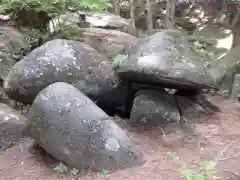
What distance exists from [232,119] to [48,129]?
130 inches

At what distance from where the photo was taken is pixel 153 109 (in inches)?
220

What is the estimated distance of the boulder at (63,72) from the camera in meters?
5.54

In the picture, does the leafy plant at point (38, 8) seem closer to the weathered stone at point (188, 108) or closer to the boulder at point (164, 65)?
the boulder at point (164, 65)

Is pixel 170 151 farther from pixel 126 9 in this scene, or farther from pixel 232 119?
pixel 126 9

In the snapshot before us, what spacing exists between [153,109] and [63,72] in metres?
1.64

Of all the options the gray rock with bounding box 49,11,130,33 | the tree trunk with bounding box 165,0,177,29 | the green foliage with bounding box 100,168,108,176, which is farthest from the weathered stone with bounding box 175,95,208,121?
the tree trunk with bounding box 165,0,177,29

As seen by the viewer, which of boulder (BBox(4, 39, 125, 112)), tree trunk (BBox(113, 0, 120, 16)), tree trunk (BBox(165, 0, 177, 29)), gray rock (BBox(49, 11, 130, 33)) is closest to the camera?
boulder (BBox(4, 39, 125, 112))

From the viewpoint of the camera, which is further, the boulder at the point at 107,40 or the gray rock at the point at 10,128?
the boulder at the point at 107,40

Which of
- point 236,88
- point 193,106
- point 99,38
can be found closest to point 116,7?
point 99,38

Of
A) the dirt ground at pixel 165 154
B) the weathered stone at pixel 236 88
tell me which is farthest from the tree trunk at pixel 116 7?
the dirt ground at pixel 165 154

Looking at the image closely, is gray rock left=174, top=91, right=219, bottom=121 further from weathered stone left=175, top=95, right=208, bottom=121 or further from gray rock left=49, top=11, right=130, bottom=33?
gray rock left=49, top=11, right=130, bottom=33

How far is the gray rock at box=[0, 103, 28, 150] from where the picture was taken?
5207 millimetres

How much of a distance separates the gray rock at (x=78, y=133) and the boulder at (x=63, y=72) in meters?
0.88

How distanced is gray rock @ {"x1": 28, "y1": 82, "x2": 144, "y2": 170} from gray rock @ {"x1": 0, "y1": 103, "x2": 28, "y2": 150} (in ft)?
2.30
